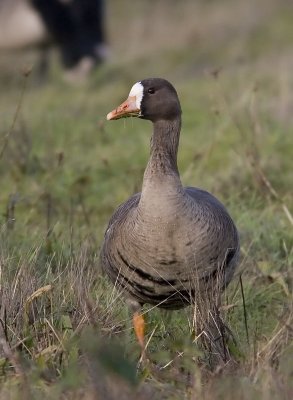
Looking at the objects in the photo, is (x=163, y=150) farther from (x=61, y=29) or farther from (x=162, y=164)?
(x=61, y=29)

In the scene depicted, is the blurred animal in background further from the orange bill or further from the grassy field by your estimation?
the orange bill

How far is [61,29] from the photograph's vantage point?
548 inches

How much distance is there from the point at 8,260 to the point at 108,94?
6499mm

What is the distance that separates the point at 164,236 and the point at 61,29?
945 cm

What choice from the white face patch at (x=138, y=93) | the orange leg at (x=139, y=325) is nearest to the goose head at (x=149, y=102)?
the white face patch at (x=138, y=93)

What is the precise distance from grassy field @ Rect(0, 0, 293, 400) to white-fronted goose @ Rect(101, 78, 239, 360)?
5.7 inches

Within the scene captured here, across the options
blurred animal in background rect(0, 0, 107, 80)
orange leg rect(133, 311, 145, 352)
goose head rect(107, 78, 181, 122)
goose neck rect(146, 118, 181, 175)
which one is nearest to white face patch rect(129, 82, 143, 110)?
goose head rect(107, 78, 181, 122)

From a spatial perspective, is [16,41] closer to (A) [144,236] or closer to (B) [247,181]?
(B) [247,181]

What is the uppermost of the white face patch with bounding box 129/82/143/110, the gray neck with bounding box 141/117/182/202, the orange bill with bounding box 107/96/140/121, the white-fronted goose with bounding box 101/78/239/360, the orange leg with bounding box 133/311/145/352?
the white face patch with bounding box 129/82/143/110

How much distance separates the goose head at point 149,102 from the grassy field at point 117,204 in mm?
712

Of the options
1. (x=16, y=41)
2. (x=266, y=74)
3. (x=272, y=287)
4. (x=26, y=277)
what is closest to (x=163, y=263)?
(x=26, y=277)

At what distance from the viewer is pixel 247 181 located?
7.71 meters

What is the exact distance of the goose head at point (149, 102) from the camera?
16.4ft

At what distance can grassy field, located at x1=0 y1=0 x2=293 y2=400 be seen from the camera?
4156 millimetres
